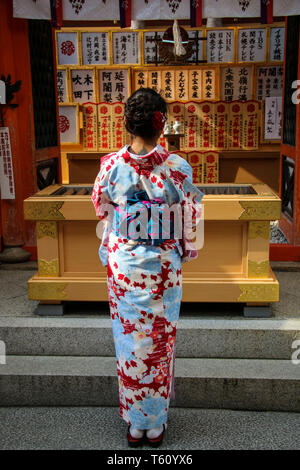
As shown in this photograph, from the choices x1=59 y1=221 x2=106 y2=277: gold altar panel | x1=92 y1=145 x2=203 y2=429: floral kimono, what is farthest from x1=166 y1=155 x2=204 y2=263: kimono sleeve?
x1=59 y1=221 x2=106 y2=277: gold altar panel

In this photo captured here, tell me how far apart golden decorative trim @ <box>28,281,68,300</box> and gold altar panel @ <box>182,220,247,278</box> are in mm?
980

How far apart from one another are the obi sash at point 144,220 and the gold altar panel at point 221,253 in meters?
1.26

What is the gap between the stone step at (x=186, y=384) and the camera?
3.62 m

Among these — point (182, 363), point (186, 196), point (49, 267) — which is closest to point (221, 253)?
point (182, 363)

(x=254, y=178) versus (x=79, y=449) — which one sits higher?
(x=254, y=178)

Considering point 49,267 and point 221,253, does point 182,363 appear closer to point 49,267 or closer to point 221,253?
point 221,253

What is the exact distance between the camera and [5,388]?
3.74 meters

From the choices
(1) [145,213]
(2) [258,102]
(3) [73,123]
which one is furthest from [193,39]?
(1) [145,213]

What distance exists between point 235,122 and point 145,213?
21.7 ft

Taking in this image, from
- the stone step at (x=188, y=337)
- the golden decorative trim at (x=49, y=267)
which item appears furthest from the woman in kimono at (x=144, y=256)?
the golden decorative trim at (x=49, y=267)

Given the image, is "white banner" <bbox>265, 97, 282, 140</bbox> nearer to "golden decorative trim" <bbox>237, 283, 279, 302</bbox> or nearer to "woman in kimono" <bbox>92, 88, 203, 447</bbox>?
"golden decorative trim" <bbox>237, 283, 279, 302</bbox>

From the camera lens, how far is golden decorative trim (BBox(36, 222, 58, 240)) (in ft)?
13.9

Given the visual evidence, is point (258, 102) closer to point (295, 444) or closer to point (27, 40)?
point (27, 40)

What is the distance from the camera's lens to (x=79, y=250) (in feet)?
14.1
